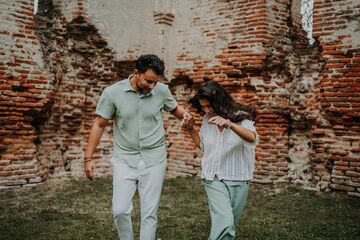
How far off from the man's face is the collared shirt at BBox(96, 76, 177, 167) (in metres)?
0.11

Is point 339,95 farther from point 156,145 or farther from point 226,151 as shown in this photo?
point 156,145

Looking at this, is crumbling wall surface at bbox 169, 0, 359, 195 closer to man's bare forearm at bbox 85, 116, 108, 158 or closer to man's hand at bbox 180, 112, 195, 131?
man's hand at bbox 180, 112, 195, 131

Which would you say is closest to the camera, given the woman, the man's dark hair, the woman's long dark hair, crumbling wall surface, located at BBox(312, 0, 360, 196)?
the woman

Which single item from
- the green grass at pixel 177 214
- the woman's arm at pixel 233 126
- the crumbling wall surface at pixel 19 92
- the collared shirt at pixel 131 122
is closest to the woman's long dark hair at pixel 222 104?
the woman's arm at pixel 233 126

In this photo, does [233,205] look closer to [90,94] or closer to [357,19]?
[357,19]

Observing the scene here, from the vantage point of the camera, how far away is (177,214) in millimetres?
5273

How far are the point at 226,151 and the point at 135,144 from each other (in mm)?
874

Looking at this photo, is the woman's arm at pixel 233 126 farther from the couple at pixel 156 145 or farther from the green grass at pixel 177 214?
the green grass at pixel 177 214

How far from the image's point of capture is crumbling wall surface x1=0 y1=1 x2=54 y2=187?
6215 millimetres

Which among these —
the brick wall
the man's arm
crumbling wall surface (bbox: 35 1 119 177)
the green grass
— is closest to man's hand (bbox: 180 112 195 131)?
the man's arm

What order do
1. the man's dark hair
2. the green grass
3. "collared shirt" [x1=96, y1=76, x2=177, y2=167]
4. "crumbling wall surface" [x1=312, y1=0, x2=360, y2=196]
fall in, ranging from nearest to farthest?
the man's dark hair
"collared shirt" [x1=96, y1=76, x2=177, y2=167]
the green grass
"crumbling wall surface" [x1=312, y1=0, x2=360, y2=196]

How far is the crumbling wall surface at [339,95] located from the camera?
6.16 meters

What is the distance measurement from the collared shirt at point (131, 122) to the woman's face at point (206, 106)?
529mm

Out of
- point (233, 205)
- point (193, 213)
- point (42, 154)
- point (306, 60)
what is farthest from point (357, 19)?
point (42, 154)
